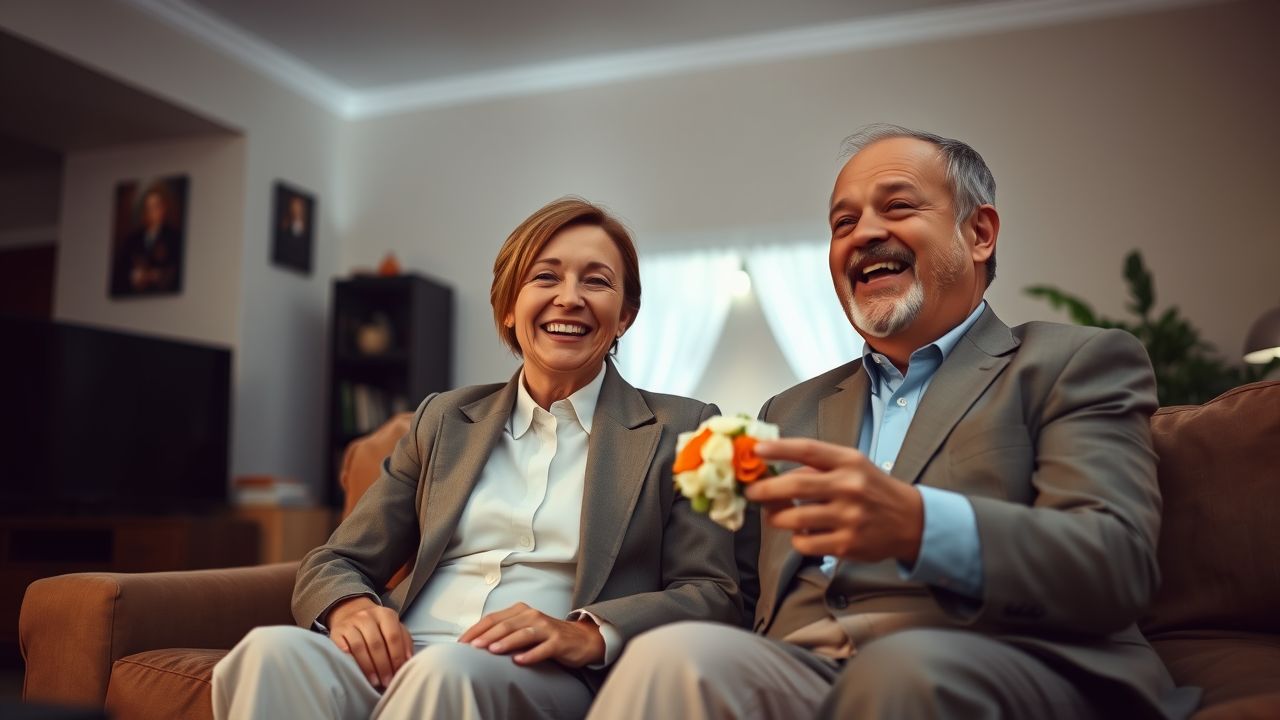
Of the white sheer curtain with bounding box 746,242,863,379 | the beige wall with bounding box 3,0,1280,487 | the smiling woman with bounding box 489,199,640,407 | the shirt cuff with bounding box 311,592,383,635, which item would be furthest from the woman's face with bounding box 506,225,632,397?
the beige wall with bounding box 3,0,1280,487

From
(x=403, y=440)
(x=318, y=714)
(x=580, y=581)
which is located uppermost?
(x=403, y=440)

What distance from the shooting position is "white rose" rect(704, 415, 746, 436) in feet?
3.91

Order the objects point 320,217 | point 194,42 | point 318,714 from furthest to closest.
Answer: point 320,217 → point 194,42 → point 318,714

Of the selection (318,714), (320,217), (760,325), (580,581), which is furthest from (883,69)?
(318,714)

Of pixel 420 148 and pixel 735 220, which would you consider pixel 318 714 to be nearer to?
pixel 735 220

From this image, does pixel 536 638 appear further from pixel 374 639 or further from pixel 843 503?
pixel 843 503

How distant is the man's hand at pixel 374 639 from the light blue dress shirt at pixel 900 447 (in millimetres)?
653

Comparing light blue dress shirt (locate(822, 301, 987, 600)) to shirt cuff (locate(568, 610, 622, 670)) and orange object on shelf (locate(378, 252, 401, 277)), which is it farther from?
orange object on shelf (locate(378, 252, 401, 277))

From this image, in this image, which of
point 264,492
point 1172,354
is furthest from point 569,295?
point 264,492

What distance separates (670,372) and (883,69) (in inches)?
75.2

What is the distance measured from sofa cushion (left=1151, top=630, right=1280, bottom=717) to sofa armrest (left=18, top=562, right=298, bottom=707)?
64.2 inches

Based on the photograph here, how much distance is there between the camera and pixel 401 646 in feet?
4.99

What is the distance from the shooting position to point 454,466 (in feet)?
5.79

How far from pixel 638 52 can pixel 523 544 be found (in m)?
4.28
